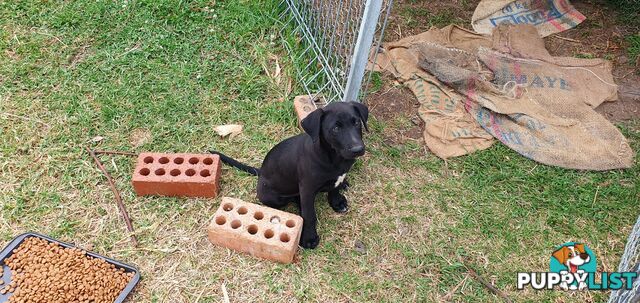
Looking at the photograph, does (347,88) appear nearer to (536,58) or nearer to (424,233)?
(424,233)

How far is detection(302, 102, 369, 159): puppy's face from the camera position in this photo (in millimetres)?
2639

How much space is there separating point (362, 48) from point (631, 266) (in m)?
2.16

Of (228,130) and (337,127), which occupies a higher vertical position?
(337,127)

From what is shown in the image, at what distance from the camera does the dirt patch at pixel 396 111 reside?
405cm

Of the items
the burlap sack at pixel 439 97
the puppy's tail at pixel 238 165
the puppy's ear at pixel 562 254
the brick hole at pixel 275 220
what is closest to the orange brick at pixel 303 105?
the puppy's tail at pixel 238 165

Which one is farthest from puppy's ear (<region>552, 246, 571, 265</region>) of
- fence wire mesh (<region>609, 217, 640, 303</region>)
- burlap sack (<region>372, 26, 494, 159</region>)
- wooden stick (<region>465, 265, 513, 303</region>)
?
burlap sack (<region>372, 26, 494, 159</region>)

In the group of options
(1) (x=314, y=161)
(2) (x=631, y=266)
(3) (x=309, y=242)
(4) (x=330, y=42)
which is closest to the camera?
(1) (x=314, y=161)

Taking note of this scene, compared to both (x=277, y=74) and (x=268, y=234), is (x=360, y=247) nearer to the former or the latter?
(x=268, y=234)

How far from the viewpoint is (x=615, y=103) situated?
4.51m

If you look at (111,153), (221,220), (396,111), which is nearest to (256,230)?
(221,220)

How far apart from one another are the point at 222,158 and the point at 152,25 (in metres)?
2.01

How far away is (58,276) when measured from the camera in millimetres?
2803

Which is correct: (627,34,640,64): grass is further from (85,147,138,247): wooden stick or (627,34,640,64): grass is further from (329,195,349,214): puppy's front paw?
(85,147,138,247): wooden stick

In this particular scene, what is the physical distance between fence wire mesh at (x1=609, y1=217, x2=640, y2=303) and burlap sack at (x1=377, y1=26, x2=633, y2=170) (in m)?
1.08
